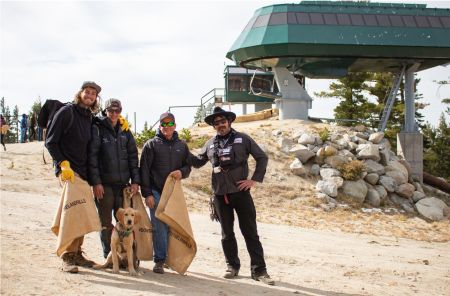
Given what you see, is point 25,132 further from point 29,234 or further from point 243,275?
point 243,275

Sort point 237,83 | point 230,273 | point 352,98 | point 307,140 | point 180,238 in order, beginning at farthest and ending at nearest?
point 352,98 < point 237,83 < point 307,140 < point 230,273 < point 180,238

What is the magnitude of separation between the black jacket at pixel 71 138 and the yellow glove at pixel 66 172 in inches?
4.2

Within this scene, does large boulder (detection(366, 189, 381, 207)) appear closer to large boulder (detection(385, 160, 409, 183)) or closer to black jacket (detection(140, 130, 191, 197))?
large boulder (detection(385, 160, 409, 183))

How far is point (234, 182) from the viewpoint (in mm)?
7012

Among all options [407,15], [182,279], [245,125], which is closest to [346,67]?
[407,15]

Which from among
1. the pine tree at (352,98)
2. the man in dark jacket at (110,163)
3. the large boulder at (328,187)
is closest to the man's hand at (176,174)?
the man in dark jacket at (110,163)

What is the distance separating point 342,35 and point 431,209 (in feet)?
26.8

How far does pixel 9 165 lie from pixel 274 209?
9.10 m

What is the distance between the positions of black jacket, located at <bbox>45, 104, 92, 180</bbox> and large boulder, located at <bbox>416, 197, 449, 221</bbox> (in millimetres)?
14552

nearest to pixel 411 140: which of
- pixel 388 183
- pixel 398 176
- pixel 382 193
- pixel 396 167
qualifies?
pixel 396 167

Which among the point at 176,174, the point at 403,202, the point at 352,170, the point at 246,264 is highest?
the point at 176,174

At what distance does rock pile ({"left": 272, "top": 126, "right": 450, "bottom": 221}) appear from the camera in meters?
18.2

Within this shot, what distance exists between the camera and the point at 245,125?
23625mm

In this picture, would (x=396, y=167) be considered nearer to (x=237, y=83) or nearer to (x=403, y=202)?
(x=403, y=202)
